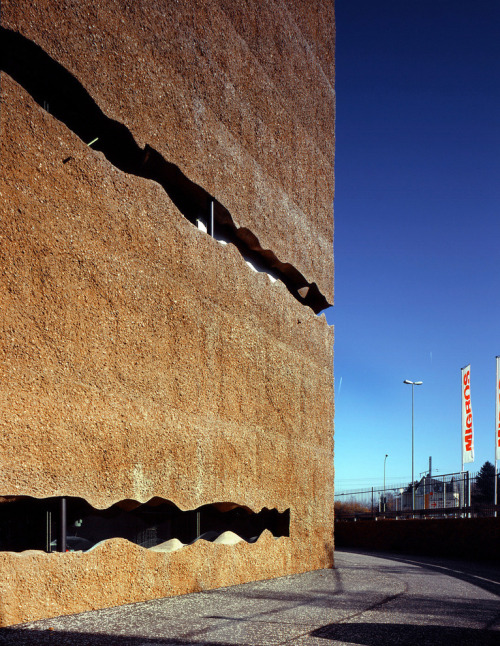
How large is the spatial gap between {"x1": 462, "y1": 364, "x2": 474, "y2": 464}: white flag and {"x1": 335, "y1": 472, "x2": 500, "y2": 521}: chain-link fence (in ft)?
2.31

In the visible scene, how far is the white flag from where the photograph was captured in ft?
72.5

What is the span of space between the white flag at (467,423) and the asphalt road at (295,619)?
12.1 meters

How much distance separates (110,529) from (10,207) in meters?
4.34

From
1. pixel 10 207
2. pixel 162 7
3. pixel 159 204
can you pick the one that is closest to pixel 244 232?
pixel 159 204

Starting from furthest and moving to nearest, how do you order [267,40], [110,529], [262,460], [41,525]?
[267,40] → [262,460] → [110,529] → [41,525]

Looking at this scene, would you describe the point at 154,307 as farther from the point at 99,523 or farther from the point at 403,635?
the point at 403,635

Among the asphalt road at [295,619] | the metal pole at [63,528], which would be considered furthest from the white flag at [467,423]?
the metal pole at [63,528]

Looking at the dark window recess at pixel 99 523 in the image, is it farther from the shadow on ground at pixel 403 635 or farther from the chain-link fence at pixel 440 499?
the chain-link fence at pixel 440 499

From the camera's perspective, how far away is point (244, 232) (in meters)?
12.3

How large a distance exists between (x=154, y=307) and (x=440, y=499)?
732 inches

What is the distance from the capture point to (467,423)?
22344 millimetres

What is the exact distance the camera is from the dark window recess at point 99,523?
7.13m

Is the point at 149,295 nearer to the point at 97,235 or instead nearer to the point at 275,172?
the point at 97,235

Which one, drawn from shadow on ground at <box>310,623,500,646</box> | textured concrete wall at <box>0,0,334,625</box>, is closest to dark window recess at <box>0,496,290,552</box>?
textured concrete wall at <box>0,0,334,625</box>
